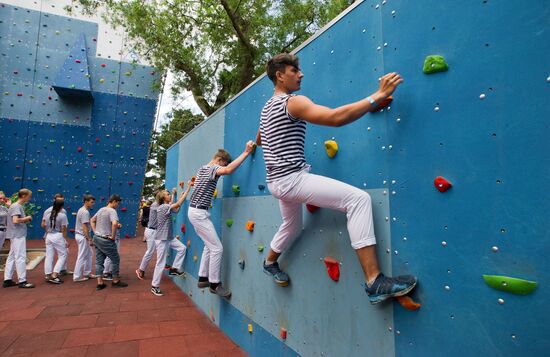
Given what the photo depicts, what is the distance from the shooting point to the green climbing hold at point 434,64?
146cm

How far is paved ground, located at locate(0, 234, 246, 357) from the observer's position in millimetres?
3219

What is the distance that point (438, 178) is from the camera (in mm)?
1456

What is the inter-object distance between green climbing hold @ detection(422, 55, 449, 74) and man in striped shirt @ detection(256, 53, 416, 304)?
13 centimetres

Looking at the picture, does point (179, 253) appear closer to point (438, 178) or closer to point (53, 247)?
point (53, 247)

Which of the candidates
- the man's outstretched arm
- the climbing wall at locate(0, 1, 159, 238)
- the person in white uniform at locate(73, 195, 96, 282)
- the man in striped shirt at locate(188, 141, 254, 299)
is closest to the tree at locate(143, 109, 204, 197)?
the climbing wall at locate(0, 1, 159, 238)

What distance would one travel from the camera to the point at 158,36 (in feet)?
34.3

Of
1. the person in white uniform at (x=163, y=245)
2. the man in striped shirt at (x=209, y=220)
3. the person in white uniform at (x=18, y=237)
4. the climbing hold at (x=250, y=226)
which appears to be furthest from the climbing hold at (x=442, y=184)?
the person in white uniform at (x=18, y=237)

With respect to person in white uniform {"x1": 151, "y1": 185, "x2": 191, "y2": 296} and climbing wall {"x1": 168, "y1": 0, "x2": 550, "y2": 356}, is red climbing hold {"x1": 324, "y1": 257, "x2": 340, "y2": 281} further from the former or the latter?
person in white uniform {"x1": 151, "y1": 185, "x2": 191, "y2": 296}

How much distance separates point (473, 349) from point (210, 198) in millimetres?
3014

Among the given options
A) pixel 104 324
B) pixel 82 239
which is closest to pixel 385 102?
pixel 104 324

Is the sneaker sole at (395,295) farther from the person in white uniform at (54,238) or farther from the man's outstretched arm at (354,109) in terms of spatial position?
the person in white uniform at (54,238)

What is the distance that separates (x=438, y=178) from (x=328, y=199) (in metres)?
0.59

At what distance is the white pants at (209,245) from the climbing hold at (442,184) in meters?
2.62

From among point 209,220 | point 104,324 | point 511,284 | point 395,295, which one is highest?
point 209,220
